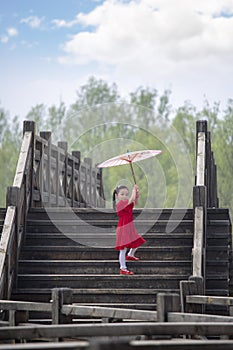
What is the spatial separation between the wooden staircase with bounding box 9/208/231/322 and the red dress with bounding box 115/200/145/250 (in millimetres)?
339

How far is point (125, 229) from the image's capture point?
13.2 m

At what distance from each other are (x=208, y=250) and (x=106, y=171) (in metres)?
37.6

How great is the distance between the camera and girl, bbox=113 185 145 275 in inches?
512

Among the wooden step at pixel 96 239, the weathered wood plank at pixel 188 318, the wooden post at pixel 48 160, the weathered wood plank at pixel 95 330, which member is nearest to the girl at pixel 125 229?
the wooden step at pixel 96 239

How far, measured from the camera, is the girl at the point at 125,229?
42.7 feet

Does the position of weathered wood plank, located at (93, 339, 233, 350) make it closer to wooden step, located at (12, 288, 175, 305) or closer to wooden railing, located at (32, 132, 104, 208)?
wooden step, located at (12, 288, 175, 305)

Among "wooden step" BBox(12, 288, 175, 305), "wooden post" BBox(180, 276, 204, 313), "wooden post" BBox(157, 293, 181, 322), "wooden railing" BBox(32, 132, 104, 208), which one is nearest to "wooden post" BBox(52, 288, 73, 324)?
"wooden post" BBox(157, 293, 181, 322)

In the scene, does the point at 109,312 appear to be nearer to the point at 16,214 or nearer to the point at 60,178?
the point at 16,214

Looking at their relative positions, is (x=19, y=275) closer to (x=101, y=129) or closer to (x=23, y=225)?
(x=23, y=225)

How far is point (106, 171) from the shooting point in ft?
167

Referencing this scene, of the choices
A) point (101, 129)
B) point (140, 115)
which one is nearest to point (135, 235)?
point (140, 115)

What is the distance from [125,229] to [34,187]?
2681mm

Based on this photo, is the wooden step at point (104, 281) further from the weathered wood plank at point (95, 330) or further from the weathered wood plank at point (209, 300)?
the weathered wood plank at point (95, 330)

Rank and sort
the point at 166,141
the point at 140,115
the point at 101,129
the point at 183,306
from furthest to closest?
the point at 101,129, the point at 140,115, the point at 166,141, the point at 183,306
